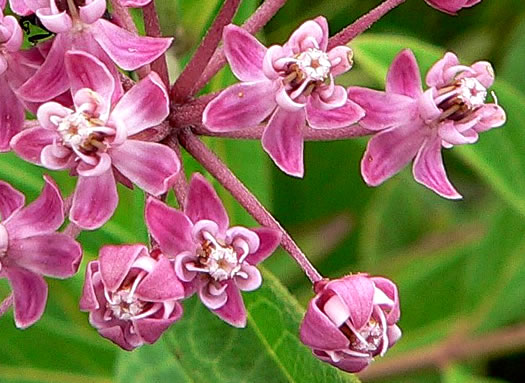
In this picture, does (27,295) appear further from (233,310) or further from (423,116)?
(423,116)

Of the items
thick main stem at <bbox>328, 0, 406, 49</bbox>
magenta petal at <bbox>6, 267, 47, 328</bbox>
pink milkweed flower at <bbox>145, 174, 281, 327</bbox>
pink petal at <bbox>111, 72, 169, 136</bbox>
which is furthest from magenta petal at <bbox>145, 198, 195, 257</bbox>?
thick main stem at <bbox>328, 0, 406, 49</bbox>

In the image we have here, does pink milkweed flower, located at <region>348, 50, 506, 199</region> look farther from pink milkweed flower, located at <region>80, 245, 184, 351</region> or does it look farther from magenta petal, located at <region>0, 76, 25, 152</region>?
magenta petal, located at <region>0, 76, 25, 152</region>

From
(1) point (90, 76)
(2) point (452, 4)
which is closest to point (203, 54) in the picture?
(1) point (90, 76)

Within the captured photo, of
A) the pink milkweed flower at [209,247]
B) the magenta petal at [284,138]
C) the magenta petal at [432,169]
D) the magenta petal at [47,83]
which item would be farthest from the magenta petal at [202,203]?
the magenta petal at [432,169]

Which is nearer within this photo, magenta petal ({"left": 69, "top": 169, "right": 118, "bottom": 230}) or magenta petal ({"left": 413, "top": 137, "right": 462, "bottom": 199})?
magenta petal ({"left": 69, "top": 169, "right": 118, "bottom": 230})

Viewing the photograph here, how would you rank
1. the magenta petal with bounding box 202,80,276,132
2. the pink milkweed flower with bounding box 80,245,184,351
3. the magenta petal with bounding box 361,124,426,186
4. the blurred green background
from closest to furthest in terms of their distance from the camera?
the pink milkweed flower with bounding box 80,245,184,351, the magenta petal with bounding box 202,80,276,132, the magenta petal with bounding box 361,124,426,186, the blurred green background

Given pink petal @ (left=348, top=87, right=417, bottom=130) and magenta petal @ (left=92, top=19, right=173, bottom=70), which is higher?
magenta petal @ (left=92, top=19, right=173, bottom=70)
